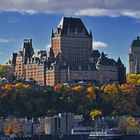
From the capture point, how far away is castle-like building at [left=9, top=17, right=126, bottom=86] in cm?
14788

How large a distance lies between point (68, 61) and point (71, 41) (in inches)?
162

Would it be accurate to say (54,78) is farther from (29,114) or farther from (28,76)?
(29,114)

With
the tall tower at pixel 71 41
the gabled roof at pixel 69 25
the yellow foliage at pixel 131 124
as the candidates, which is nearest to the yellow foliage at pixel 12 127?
the yellow foliage at pixel 131 124

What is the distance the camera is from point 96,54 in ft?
512

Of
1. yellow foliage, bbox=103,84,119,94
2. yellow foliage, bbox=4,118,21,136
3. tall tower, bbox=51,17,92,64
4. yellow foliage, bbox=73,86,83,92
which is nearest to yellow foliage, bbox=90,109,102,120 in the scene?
yellow foliage, bbox=73,86,83,92

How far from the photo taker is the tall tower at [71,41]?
152625 millimetres

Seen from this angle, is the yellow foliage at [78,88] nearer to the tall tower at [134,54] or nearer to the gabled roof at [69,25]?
the gabled roof at [69,25]

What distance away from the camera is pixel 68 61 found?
5969 inches

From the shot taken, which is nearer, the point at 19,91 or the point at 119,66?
the point at 19,91

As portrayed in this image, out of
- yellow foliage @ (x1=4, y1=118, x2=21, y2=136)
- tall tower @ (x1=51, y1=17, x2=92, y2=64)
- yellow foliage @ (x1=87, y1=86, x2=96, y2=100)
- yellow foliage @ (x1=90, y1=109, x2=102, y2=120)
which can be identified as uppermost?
tall tower @ (x1=51, y1=17, x2=92, y2=64)

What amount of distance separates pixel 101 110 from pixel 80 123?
1004cm

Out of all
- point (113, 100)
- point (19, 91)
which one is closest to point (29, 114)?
point (19, 91)

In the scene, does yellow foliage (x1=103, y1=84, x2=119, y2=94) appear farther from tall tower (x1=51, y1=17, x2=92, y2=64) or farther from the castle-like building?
tall tower (x1=51, y1=17, x2=92, y2=64)

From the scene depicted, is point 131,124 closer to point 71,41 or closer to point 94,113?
point 94,113
